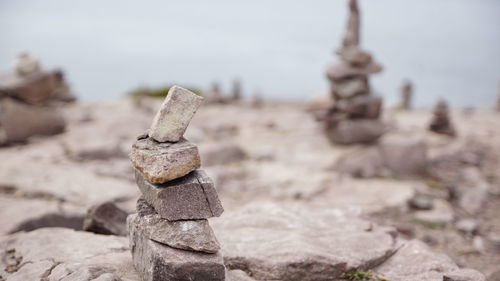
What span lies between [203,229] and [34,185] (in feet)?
15.2

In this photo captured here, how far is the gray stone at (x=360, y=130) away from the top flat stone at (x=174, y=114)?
24.9ft

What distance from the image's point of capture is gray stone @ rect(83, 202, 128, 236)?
191 inches

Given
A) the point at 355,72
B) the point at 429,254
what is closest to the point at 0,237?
the point at 429,254

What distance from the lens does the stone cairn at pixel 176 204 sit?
337 cm

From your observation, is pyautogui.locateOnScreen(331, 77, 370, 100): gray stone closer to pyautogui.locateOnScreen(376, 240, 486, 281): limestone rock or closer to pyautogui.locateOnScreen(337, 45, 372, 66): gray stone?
pyautogui.locateOnScreen(337, 45, 372, 66): gray stone

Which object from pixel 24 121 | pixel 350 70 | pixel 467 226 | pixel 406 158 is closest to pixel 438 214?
pixel 467 226

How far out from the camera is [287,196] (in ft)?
28.9

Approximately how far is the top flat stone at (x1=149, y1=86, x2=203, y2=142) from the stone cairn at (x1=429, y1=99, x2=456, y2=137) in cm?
1069

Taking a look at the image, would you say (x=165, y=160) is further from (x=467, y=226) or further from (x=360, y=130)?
(x=360, y=130)

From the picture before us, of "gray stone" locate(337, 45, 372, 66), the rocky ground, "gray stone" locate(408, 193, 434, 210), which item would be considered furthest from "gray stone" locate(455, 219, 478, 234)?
"gray stone" locate(337, 45, 372, 66)

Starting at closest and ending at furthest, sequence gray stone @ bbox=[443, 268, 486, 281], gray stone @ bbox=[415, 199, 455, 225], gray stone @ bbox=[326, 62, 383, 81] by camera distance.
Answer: gray stone @ bbox=[443, 268, 486, 281] → gray stone @ bbox=[415, 199, 455, 225] → gray stone @ bbox=[326, 62, 383, 81]

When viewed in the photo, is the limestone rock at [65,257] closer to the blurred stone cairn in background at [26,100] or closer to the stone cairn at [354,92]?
the blurred stone cairn in background at [26,100]

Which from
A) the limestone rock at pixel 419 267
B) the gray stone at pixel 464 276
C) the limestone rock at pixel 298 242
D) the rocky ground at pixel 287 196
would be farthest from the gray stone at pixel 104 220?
the gray stone at pixel 464 276

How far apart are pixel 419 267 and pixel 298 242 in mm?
1142
